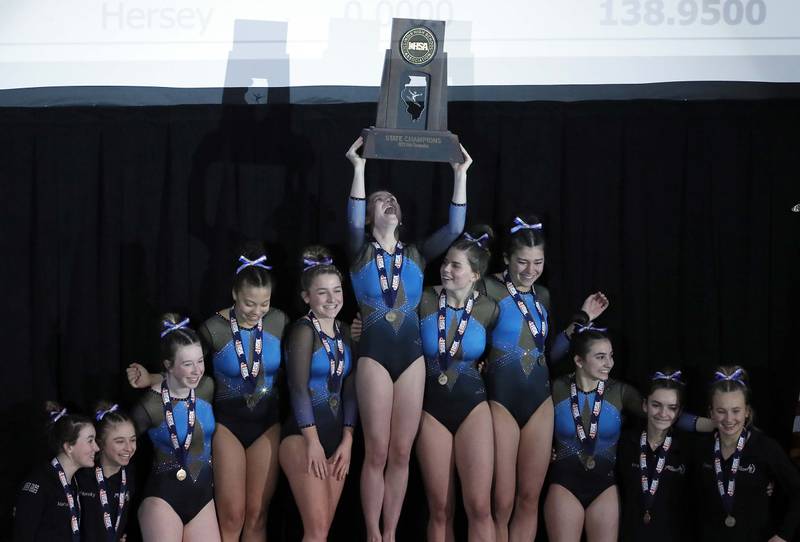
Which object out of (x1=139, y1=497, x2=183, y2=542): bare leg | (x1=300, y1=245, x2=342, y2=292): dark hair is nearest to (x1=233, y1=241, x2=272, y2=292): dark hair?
(x1=300, y1=245, x2=342, y2=292): dark hair

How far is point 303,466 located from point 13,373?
5.56 feet

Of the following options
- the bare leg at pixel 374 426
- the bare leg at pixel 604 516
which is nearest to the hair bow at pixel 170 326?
the bare leg at pixel 374 426

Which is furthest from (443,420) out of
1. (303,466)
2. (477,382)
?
(303,466)

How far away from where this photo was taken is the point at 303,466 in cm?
475

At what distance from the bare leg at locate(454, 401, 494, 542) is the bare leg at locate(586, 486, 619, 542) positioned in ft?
1.46

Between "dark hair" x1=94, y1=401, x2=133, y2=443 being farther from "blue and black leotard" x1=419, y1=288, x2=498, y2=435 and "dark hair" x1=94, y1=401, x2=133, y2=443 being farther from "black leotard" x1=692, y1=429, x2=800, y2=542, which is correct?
"black leotard" x1=692, y1=429, x2=800, y2=542

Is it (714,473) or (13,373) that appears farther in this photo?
(13,373)

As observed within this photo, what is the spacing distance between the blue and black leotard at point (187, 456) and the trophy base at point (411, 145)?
128cm

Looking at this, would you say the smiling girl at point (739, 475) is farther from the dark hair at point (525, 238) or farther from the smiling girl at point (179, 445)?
the smiling girl at point (179, 445)

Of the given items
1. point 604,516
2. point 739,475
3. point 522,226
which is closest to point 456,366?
point 522,226

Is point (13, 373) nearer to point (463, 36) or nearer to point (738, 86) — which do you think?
point (463, 36)

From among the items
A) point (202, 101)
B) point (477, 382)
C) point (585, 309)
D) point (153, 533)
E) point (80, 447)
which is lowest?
point (153, 533)

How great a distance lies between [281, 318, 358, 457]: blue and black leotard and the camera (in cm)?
471

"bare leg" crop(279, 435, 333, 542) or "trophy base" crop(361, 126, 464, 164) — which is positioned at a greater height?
Result: "trophy base" crop(361, 126, 464, 164)
